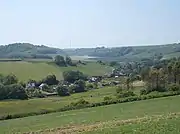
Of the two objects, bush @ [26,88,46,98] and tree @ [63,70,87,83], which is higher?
tree @ [63,70,87,83]

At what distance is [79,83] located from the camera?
133625 millimetres

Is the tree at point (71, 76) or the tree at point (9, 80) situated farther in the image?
the tree at point (71, 76)

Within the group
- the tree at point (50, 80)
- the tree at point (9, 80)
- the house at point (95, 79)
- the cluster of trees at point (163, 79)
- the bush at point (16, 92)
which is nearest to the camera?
the cluster of trees at point (163, 79)

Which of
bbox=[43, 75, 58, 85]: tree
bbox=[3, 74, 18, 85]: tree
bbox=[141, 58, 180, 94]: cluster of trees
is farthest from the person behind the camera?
bbox=[43, 75, 58, 85]: tree

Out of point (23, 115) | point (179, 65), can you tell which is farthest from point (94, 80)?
point (23, 115)

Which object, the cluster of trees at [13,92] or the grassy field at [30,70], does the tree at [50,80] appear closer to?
the grassy field at [30,70]

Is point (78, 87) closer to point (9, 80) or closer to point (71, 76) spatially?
point (9, 80)

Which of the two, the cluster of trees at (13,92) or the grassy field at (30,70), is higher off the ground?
the grassy field at (30,70)

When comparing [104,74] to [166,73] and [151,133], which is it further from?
[151,133]

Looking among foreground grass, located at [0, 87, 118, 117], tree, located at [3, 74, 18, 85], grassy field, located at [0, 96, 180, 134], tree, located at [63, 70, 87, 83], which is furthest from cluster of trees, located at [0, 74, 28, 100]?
grassy field, located at [0, 96, 180, 134]

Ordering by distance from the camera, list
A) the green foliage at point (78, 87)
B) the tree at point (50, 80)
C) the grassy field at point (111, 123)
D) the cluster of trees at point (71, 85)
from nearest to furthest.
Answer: the grassy field at point (111, 123)
the cluster of trees at point (71, 85)
the green foliage at point (78, 87)
the tree at point (50, 80)

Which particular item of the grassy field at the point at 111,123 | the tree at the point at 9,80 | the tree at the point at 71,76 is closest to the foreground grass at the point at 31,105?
the grassy field at the point at 111,123

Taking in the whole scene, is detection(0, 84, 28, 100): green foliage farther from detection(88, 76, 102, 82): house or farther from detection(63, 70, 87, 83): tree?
detection(88, 76, 102, 82): house

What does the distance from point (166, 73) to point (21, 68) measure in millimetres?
83146
